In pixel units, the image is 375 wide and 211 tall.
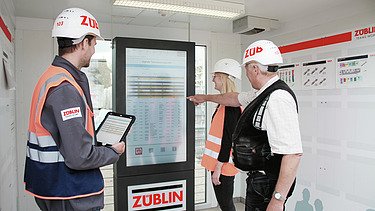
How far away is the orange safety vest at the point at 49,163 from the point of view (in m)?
1.43

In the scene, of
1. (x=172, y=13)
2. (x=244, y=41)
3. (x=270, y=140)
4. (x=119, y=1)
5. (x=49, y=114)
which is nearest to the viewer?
(x=49, y=114)

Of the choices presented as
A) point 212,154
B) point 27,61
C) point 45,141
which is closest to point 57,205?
point 45,141

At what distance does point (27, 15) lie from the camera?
354 cm

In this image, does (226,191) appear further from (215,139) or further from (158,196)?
(158,196)

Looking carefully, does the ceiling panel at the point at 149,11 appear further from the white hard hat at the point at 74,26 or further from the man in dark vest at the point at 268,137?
the white hard hat at the point at 74,26

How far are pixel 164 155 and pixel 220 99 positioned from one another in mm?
726

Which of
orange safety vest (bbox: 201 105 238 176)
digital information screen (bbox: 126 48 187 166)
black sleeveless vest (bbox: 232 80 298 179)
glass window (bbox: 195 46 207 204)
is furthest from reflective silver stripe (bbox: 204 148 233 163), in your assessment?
glass window (bbox: 195 46 207 204)

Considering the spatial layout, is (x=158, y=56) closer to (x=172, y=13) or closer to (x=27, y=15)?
(x=172, y=13)

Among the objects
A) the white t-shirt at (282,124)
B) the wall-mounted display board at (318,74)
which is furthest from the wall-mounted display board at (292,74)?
the white t-shirt at (282,124)

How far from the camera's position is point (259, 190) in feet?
6.70

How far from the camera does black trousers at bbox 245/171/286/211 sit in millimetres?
2012

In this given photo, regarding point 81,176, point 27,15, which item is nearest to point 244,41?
point 27,15

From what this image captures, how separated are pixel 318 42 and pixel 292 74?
0.53 meters

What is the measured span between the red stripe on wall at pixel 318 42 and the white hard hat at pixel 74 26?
8.98ft
